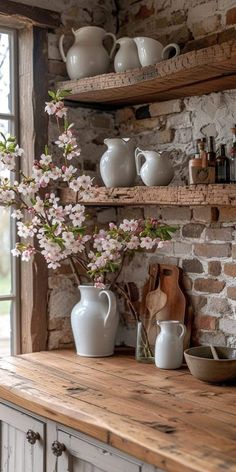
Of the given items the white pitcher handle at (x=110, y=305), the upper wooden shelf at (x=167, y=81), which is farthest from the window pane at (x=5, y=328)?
the upper wooden shelf at (x=167, y=81)

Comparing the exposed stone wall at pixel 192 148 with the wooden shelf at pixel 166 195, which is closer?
the wooden shelf at pixel 166 195

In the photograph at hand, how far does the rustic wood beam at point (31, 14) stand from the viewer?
2916 mm

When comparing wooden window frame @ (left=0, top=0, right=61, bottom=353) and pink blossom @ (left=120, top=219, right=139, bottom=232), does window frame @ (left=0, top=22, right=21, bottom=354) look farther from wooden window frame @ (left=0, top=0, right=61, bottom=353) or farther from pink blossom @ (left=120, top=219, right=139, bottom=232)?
pink blossom @ (left=120, top=219, right=139, bottom=232)

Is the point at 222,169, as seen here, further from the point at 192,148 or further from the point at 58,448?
the point at 58,448

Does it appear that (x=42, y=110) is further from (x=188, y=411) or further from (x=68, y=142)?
(x=188, y=411)

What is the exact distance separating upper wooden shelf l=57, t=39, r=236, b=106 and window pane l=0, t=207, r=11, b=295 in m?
0.65

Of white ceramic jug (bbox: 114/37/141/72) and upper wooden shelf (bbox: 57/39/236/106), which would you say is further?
white ceramic jug (bbox: 114/37/141/72)

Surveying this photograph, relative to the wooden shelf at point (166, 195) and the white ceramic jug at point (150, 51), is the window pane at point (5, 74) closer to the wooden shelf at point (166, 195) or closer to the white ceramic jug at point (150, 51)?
the wooden shelf at point (166, 195)

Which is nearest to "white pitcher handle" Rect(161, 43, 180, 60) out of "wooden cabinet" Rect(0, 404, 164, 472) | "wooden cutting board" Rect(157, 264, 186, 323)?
"wooden cutting board" Rect(157, 264, 186, 323)

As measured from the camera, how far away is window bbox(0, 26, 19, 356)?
310cm

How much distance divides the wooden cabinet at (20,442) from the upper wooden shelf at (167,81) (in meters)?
1.36

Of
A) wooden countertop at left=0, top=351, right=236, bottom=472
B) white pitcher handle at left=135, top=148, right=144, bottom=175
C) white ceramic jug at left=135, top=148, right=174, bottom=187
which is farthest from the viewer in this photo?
white pitcher handle at left=135, top=148, right=144, bottom=175

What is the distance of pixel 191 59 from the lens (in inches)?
94.7

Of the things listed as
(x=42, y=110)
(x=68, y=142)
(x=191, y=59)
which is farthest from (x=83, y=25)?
(x=191, y=59)
